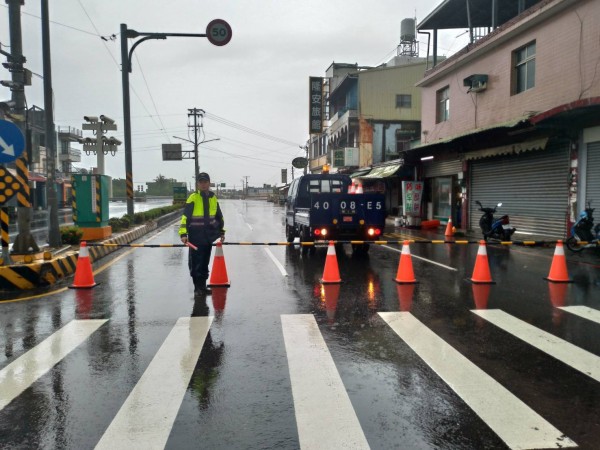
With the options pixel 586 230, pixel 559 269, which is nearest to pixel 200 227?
pixel 559 269

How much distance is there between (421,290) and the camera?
8.30m

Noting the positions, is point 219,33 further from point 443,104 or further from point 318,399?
point 318,399

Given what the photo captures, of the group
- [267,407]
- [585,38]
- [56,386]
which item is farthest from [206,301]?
[585,38]

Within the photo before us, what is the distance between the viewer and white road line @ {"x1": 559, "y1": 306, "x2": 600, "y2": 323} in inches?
255

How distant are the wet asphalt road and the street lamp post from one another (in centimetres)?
1130

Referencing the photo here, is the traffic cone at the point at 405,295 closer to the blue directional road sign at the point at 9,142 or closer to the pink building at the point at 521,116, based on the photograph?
the blue directional road sign at the point at 9,142

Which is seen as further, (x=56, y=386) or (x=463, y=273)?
(x=463, y=273)

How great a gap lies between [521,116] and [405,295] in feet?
39.6

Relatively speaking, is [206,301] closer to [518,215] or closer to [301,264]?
[301,264]

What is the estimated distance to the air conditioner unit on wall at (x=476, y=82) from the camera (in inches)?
774

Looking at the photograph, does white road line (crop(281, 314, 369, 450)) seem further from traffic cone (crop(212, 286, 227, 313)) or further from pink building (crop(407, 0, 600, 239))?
pink building (crop(407, 0, 600, 239))

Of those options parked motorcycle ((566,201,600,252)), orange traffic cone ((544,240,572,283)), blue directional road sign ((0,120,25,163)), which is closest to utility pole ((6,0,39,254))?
blue directional road sign ((0,120,25,163))

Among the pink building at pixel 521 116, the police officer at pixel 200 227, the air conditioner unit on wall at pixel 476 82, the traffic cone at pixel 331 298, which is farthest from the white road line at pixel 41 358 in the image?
the air conditioner unit on wall at pixel 476 82

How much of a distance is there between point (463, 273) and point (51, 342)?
7759 millimetres
